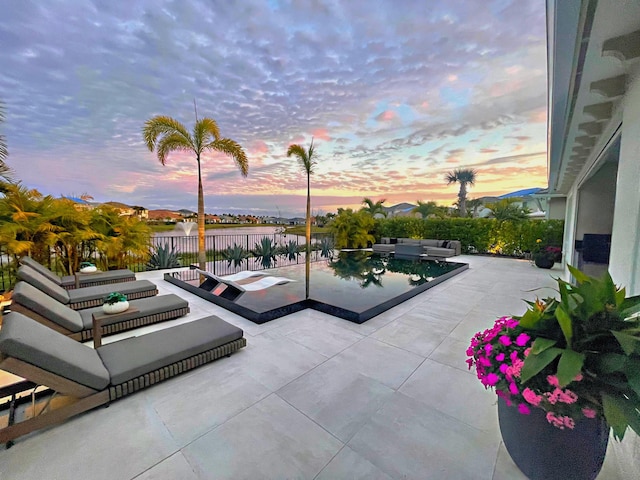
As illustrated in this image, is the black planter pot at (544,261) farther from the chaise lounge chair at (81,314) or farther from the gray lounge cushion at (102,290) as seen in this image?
the gray lounge cushion at (102,290)

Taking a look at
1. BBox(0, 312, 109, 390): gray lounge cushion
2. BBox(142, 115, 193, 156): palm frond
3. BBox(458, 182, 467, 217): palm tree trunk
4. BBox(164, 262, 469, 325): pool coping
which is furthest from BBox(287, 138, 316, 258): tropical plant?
BBox(458, 182, 467, 217): palm tree trunk

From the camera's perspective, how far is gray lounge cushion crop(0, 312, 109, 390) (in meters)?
1.70

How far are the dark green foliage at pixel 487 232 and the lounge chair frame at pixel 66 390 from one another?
12900 mm

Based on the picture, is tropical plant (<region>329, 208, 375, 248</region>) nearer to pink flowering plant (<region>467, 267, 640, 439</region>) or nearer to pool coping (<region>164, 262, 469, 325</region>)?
pool coping (<region>164, 262, 469, 325</region>)

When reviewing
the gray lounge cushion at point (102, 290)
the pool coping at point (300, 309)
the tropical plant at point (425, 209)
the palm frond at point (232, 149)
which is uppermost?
the palm frond at point (232, 149)

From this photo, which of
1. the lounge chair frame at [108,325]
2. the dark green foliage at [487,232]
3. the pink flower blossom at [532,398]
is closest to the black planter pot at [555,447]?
the pink flower blossom at [532,398]

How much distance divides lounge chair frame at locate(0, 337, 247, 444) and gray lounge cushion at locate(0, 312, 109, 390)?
0.04 metres

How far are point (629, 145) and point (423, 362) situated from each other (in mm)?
2763

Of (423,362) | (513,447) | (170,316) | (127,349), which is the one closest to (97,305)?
(170,316)

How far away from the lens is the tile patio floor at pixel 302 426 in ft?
5.16

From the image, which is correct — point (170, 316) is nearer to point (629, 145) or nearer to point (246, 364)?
point (246, 364)

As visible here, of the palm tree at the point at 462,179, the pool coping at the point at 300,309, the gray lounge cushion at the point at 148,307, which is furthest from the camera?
the palm tree at the point at 462,179

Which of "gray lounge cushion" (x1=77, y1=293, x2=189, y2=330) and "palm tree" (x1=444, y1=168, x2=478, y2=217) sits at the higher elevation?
"palm tree" (x1=444, y1=168, x2=478, y2=217)

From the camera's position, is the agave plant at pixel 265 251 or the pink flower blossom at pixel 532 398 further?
the agave plant at pixel 265 251
